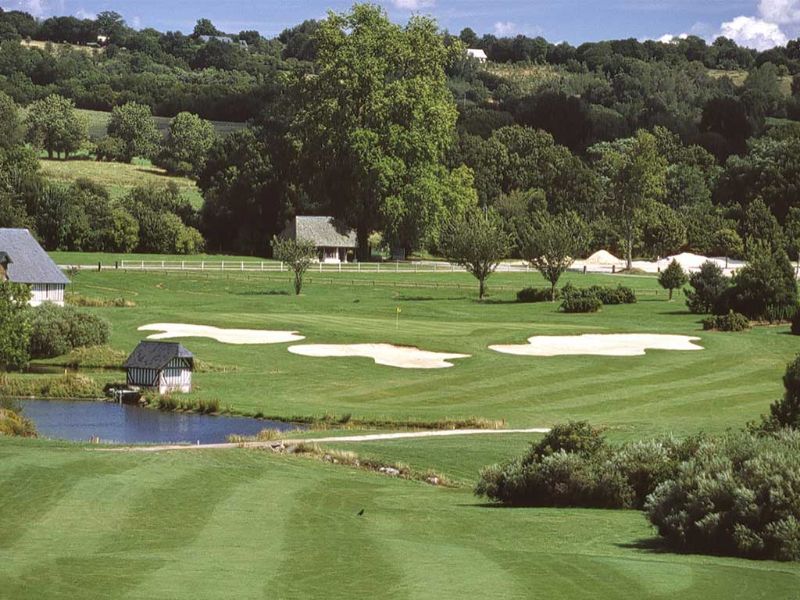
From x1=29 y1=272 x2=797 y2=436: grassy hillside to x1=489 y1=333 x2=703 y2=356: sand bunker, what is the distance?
96 centimetres

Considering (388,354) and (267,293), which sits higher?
(267,293)

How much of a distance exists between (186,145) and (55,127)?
16402 millimetres

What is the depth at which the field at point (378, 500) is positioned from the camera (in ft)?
60.3

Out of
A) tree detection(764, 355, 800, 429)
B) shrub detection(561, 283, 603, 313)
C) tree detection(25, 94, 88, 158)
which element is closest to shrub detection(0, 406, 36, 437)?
tree detection(764, 355, 800, 429)

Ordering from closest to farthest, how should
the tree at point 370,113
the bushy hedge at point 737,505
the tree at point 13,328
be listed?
the bushy hedge at point 737,505 → the tree at point 13,328 → the tree at point 370,113

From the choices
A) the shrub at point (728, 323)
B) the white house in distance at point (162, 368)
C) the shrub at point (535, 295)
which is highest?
the shrub at point (535, 295)

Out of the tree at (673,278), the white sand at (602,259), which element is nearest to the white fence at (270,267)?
the white sand at (602,259)

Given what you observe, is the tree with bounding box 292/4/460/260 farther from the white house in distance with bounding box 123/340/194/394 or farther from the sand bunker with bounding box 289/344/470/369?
the white house in distance with bounding box 123/340/194/394

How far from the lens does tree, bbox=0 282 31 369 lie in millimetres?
57062

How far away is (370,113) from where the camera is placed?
126562mm

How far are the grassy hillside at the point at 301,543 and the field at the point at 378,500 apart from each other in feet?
0.18

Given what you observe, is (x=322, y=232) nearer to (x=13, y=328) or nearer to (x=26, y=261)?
(x=26, y=261)

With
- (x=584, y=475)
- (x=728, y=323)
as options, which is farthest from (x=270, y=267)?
(x=584, y=475)

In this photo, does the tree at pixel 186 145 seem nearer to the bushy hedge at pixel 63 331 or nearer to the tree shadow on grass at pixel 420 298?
the tree shadow on grass at pixel 420 298
